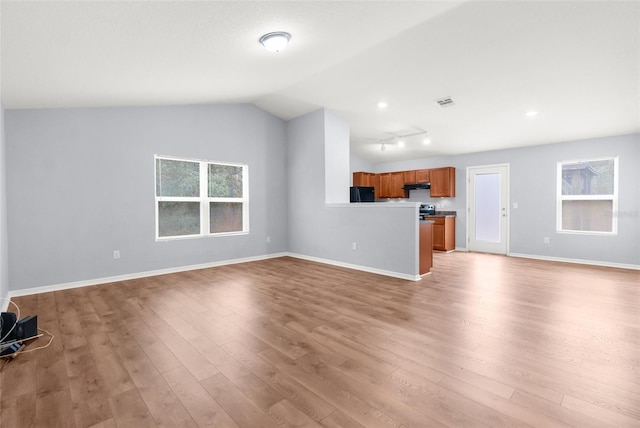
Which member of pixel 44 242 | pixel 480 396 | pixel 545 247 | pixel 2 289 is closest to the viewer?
pixel 480 396

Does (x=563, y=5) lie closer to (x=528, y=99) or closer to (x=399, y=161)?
(x=528, y=99)

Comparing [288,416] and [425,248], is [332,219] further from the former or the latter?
[288,416]

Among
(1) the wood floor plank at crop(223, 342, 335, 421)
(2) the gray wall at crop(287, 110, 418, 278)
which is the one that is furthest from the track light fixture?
(1) the wood floor plank at crop(223, 342, 335, 421)

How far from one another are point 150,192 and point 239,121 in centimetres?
211

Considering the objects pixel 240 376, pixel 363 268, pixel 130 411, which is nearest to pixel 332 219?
pixel 363 268

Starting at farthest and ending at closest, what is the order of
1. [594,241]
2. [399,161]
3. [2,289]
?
[399,161] < [594,241] < [2,289]

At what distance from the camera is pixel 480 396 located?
1.68 metres

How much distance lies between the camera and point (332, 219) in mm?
5531

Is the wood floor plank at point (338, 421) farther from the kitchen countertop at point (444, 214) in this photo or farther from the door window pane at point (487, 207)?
the door window pane at point (487, 207)

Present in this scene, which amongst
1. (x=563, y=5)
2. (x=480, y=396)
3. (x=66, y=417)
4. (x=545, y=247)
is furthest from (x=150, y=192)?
(x=545, y=247)

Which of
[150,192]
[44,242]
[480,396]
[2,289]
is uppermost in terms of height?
[150,192]

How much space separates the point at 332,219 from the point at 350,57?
2736 millimetres

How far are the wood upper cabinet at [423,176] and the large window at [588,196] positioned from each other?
2670 mm

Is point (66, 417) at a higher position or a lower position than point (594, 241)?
lower
